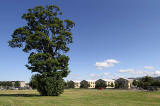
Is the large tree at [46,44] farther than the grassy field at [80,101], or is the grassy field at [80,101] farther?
the large tree at [46,44]

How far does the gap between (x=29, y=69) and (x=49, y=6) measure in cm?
1216

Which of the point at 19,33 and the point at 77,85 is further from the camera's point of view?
the point at 77,85

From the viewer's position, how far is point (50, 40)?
2998 centimetres

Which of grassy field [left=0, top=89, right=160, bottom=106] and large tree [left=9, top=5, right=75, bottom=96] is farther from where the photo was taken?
large tree [left=9, top=5, right=75, bottom=96]

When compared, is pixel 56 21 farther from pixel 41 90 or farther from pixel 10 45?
pixel 41 90

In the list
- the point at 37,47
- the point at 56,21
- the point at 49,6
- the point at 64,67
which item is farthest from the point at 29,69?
the point at 49,6

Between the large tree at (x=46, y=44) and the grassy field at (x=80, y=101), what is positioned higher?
the large tree at (x=46, y=44)

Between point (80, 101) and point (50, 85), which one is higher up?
point (50, 85)

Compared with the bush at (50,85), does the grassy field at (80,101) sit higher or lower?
lower

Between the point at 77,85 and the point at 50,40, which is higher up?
→ the point at 50,40

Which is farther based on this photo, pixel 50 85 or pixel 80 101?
pixel 50 85

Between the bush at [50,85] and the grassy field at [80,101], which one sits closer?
the grassy field at [80,101]

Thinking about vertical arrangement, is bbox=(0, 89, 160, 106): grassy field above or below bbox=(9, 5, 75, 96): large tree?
below

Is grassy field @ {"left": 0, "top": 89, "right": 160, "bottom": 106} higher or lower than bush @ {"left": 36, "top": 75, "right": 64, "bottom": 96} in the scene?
lower
